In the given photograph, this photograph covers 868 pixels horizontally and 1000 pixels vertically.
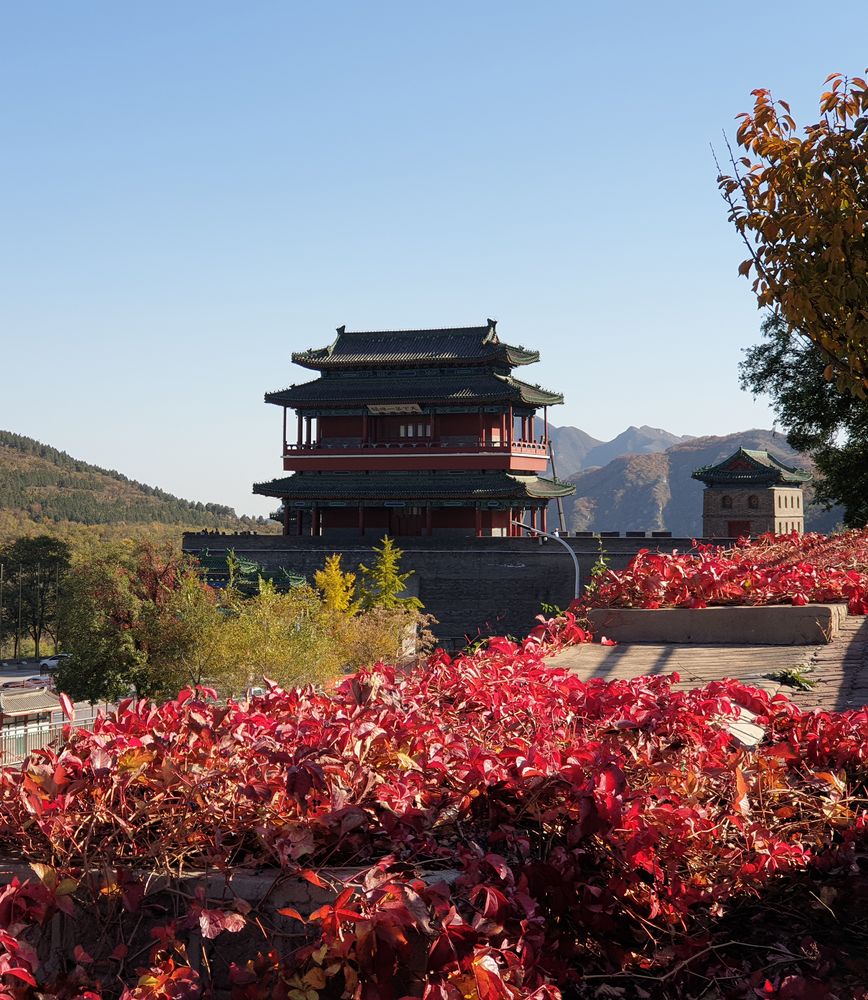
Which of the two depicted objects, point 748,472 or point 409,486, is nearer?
point 409,486

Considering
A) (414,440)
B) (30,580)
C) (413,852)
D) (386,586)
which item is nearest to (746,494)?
(414,440)

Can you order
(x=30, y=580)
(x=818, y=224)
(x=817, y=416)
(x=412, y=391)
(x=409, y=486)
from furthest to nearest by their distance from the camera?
1. (x=30, y=580)
2. (x=412, y=391)
3. (x=409, y=486)
4. (x=817, y=416)
5. (x=818, y=224)

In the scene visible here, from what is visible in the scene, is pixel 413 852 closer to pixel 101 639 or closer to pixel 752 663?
pixel 752 663

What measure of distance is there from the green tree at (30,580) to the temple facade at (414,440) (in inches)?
912

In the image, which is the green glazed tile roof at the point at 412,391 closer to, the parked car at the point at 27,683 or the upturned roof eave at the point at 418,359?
the upturned roof eave at the point at 418,359

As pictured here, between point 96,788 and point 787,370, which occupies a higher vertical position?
point 787,370

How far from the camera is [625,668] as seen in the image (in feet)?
16.9

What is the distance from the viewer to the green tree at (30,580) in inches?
2381

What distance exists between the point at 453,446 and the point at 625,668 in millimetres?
36997

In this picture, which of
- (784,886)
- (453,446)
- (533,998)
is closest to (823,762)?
(784,886)

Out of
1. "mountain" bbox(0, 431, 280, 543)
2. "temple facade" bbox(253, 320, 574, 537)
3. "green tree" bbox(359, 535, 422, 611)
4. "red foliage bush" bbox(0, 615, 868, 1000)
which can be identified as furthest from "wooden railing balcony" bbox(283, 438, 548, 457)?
"mountain" bbox(0, 431, 280, 543)

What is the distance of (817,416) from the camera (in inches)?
1006

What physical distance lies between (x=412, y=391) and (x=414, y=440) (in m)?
2.01

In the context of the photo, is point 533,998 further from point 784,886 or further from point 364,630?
point 364,630
